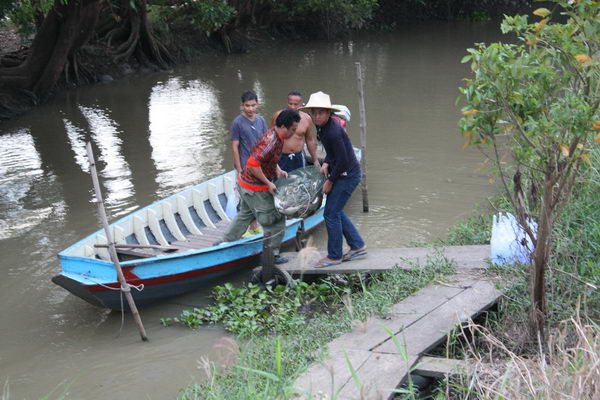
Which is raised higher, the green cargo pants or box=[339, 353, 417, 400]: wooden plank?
the green cargo pants

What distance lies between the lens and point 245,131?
7.37 metres

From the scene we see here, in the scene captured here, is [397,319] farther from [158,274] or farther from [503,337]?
[158,274]

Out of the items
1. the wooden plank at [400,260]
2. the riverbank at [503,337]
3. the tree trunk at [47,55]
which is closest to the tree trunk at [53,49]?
the tree trunk at [47,55]

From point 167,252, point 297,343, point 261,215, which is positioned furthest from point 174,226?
point 297,343

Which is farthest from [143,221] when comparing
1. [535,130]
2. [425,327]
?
[535,130]

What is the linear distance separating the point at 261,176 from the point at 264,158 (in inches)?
6.8

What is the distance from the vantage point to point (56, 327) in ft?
21.5

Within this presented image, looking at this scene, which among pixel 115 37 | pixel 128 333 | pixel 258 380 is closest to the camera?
pixel 258 380

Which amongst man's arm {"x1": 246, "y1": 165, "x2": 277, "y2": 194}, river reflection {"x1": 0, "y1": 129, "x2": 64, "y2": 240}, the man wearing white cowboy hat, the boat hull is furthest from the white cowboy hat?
river reflection {"x1": 0, "y1": 129, "x2": 64, "y2": 240}

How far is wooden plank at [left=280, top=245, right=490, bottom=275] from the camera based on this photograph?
5.94 meters

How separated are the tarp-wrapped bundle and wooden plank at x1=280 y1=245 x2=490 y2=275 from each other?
56cm

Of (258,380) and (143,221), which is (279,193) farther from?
(258,380)

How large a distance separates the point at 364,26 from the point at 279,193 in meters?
21.6

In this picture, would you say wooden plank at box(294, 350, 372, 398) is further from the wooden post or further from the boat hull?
the boat hull
